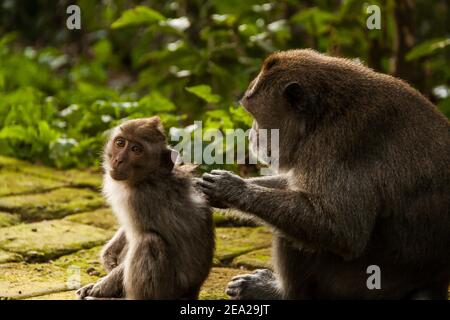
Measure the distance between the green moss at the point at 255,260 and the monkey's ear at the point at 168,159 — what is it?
1279 mm

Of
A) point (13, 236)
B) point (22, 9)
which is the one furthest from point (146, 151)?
point (22, 9)

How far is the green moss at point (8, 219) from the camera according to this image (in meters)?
6.30

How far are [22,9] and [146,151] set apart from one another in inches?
432

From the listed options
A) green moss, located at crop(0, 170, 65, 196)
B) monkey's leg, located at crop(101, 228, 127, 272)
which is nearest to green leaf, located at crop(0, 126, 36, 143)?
green moss, located at crop(0, 170, 65, 196)

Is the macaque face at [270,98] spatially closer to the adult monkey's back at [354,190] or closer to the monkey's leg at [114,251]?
the adult monkey's back at [354,190]

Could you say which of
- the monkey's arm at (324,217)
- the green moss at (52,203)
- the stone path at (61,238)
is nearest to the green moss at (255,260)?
the stone path at (61,238)

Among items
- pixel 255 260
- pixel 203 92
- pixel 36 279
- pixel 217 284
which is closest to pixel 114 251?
pixel 36 279

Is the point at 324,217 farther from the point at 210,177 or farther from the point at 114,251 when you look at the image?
the point at 114,251

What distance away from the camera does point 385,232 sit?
4.26 meters

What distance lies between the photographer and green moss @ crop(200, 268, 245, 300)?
4887mm

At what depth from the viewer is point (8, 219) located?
6.43 metres

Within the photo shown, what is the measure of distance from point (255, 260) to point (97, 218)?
60.8 inches

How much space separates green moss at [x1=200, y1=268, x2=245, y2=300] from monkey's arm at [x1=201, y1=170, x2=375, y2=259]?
0.81m
